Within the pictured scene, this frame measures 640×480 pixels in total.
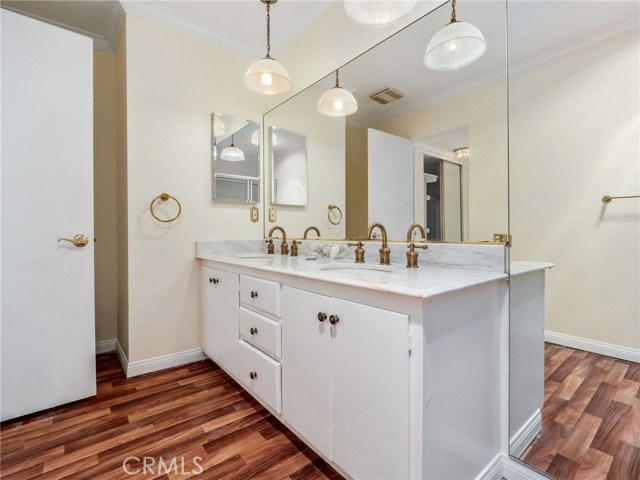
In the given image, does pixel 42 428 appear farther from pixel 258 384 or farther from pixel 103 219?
pixel 103 219

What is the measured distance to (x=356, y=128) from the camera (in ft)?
6.34

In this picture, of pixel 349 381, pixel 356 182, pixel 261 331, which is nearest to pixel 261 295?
pixel 261 331

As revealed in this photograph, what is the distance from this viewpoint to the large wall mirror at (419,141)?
51.9 inches

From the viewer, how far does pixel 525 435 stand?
1.28m

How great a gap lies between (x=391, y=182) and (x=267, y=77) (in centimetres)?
107

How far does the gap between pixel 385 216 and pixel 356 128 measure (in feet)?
2.01

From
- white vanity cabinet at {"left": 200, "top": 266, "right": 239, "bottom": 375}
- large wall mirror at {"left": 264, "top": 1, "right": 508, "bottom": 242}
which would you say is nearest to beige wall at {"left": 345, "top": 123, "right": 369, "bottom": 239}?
large wall mirror at {"left": 264, "top": 1, "right": 508, "bottom": 242}

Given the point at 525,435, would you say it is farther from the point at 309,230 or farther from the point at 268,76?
the point at 268,76

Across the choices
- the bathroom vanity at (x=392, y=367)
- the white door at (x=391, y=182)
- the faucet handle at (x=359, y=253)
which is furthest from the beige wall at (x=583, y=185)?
the faucet handle at (x=359, y=253)

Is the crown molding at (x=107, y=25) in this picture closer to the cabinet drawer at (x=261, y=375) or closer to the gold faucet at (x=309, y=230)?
the gold faucet at (x=309, y=230)

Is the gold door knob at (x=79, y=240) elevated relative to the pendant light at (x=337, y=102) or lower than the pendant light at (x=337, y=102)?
lower

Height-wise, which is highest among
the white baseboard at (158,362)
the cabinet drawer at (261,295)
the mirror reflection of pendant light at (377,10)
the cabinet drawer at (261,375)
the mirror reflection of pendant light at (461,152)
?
the mirror reflection of pendant light at (377,10)

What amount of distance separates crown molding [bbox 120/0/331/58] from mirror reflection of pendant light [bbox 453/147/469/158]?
1.49 m

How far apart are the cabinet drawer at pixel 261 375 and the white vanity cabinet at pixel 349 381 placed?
8 cm
